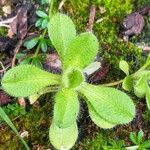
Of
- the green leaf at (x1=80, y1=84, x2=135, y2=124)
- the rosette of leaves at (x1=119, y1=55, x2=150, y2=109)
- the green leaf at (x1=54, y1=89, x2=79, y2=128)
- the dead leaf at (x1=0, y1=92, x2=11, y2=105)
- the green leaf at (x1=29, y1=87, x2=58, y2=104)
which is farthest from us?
the dead leaf at (x1=0, y1=92, x2=11, y2=105)

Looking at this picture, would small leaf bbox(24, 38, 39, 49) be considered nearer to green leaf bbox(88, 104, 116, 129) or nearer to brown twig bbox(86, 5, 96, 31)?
brown twig bbox(86, 5, 96, 31)

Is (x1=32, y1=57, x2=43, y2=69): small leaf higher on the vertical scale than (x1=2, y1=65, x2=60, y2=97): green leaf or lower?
lower

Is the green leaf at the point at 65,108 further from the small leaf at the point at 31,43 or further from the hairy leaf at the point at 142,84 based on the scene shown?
the small leaf at the point at 31,43

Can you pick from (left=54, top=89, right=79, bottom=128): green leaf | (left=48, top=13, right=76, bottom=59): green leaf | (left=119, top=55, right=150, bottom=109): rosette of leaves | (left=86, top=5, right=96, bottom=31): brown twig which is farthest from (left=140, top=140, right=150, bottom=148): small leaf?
(left=86, top=5, right=96, bottom=31): brown twig

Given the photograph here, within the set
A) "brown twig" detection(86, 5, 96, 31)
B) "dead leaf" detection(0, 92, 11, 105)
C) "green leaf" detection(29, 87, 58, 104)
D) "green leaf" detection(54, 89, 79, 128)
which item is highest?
"brown twig" detection(86, 5, 96, 31)

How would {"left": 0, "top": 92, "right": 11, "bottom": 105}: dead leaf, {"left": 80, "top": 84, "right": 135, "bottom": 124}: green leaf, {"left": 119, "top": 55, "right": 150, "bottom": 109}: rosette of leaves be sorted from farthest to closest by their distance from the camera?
{"left": 0, "top": 92, "right": 11, "bottom": 105}: dead leaf < {"left": 119, "top": 55, "right": 150, "bottom": 109}: rosette of leaves < {"left": 80, "top": 84, "right": 135, "bottom": 124}: green leaf

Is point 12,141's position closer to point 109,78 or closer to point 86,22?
point 109,78

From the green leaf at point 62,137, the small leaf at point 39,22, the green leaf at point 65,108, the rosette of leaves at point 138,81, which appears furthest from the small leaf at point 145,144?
the small leaf at point 39,22

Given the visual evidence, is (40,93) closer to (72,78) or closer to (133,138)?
(72,78)

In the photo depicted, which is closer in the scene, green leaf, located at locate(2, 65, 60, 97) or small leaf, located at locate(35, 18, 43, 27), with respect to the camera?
green leaf, located at locate(2, 65, 60, 97)
